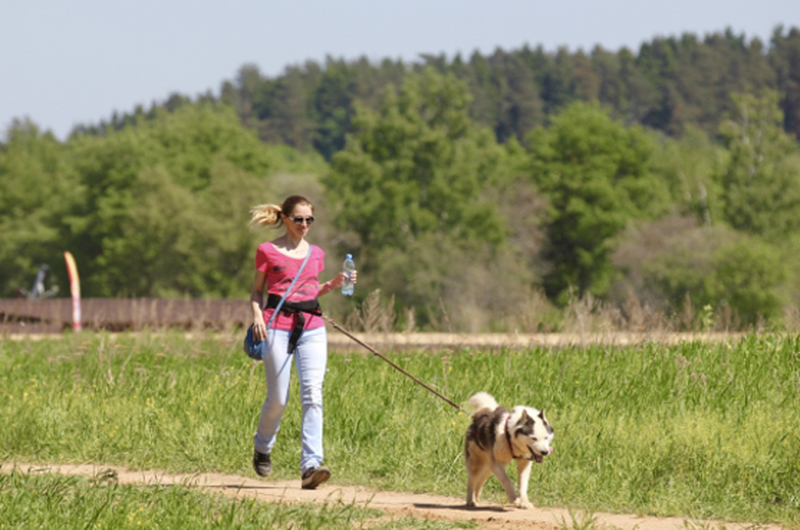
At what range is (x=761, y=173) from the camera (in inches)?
2299

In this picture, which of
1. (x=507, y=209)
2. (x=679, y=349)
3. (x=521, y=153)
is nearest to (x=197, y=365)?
(x=679, y=349)

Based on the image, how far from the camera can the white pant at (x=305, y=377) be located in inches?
285

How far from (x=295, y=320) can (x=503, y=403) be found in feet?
9.42

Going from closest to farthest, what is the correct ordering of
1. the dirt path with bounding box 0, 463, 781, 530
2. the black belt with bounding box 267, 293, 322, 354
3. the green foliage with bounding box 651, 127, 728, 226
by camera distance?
the dirt path with bounding box 0, 463, 781, 530, the black belt with bounding box 267, 293, 322, 354, the green foliage with bounding box 651, 127, 728, 226

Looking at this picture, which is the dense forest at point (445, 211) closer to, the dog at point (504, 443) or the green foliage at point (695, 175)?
the green foliage at point (695, 175)

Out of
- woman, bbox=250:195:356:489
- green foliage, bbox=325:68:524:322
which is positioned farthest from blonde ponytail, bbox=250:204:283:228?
→ green foliage, bbox=325:68:524:322

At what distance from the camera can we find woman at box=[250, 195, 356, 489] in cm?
723

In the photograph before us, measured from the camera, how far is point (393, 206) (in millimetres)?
58656

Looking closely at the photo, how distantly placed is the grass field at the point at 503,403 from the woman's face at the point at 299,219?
2.18 meters

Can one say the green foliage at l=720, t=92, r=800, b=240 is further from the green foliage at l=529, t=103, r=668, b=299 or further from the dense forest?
the green foliage at l=529, t=103, r=668, b=299

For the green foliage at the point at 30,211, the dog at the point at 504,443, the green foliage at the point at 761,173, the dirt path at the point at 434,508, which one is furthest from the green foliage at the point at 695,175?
the dog at the point at 504,443

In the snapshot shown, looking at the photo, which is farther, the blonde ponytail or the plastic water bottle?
the blonde ponytail

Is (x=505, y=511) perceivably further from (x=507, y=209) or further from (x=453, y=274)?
(x=507, y=209)

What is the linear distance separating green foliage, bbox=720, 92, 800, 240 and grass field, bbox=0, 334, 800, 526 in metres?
49.9
